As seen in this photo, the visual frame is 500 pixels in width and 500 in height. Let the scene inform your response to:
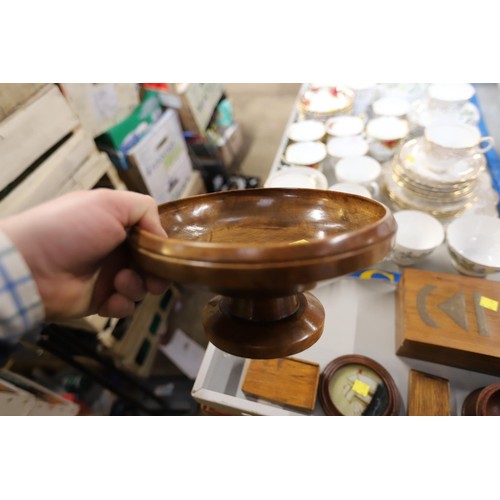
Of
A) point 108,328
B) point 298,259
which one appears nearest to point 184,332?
point 108,328

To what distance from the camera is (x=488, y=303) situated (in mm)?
812

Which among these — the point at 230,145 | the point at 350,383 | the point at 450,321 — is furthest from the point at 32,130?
the point at 230,145

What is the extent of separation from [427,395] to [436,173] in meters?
0.66

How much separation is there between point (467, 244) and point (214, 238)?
0.88 m

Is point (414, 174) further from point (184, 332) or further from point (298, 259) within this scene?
point (184, 332)

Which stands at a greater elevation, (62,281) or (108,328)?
(62,281)

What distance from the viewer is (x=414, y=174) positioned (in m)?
1.00

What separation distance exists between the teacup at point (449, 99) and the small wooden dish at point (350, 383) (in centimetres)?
110

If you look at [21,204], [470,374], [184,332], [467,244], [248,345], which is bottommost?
[184,332]

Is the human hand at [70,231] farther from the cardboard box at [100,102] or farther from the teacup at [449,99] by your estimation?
the teacup at [449,99]

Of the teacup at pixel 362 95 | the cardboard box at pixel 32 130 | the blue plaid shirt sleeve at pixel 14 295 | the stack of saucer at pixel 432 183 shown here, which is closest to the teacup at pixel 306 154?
the stack of saucer at pixel 432 183

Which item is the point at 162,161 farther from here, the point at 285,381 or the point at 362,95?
the point at 285,381

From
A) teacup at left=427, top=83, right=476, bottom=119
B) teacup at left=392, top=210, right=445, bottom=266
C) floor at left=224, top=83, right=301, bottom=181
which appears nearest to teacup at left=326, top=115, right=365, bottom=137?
teacup at left=427, top=83, right=476, bottom=119

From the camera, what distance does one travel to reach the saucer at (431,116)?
51.2 inches
